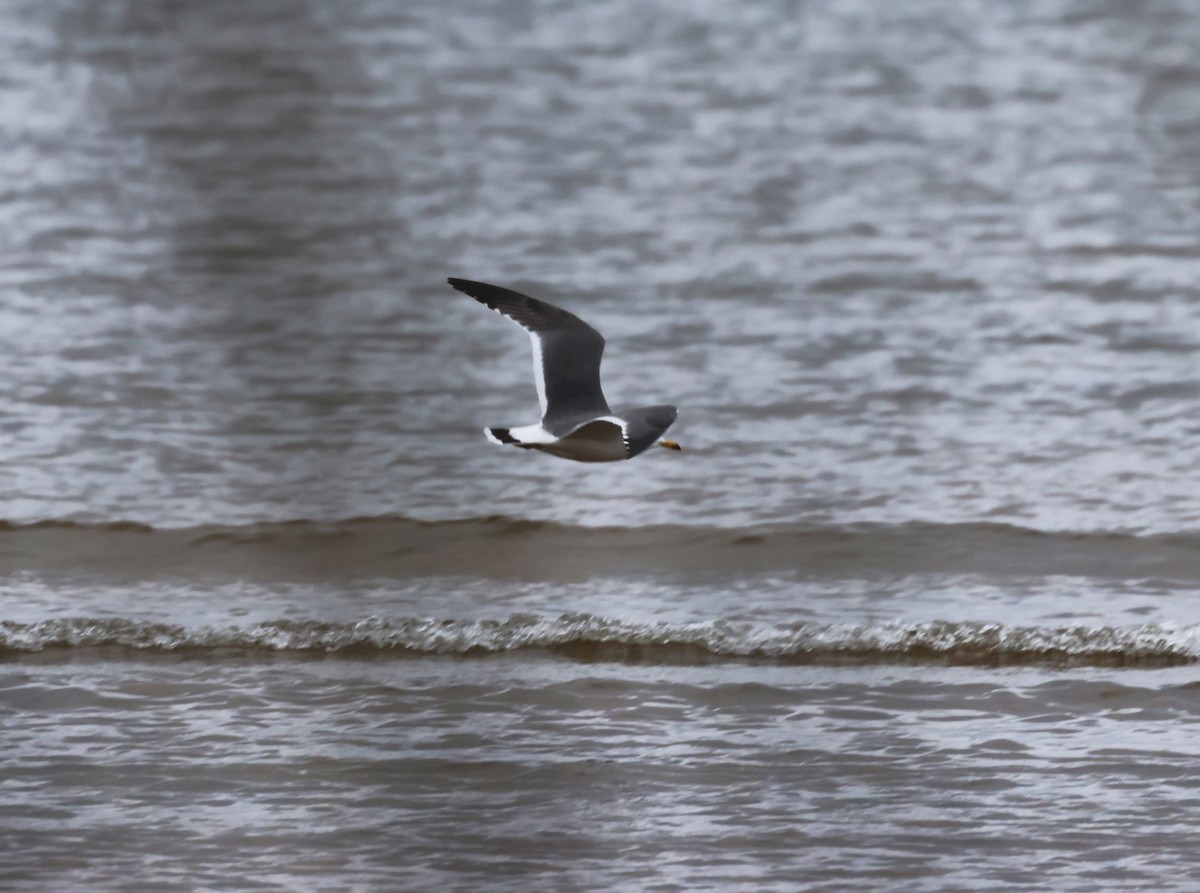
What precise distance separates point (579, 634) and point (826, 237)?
108 inches

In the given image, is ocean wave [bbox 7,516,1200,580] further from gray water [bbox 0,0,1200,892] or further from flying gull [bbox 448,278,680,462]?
flying gull [bbox 448,278,680,462]

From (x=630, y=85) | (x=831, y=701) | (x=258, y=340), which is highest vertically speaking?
(x=630, y=85)

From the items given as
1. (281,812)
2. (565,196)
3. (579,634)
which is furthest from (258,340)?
(565,196)

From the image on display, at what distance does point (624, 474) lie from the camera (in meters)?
4.65

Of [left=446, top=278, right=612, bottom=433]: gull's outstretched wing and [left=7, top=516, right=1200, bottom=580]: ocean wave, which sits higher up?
[left=446, top=278, right=612, bottom=433]: gull's outstretched wing

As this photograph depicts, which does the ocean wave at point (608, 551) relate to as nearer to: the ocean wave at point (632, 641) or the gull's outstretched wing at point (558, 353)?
the ocean wave at point (632, 641)

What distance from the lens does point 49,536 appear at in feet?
14.0

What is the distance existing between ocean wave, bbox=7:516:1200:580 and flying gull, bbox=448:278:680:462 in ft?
2.20

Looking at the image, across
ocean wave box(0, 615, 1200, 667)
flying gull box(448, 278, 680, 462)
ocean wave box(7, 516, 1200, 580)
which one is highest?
flying gull box(448, 278, 680, 462)

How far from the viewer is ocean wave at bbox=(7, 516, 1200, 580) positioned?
4102mm

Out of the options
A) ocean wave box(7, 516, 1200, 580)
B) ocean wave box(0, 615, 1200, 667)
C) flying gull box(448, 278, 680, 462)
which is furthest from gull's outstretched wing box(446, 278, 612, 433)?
ocean wave box(7, 516, 1200, 580)

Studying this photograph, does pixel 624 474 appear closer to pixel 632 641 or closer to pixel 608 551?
pixel 608 551

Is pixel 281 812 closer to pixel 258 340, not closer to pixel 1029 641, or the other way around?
pixel 258 340

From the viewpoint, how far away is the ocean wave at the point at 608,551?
4.10 m
